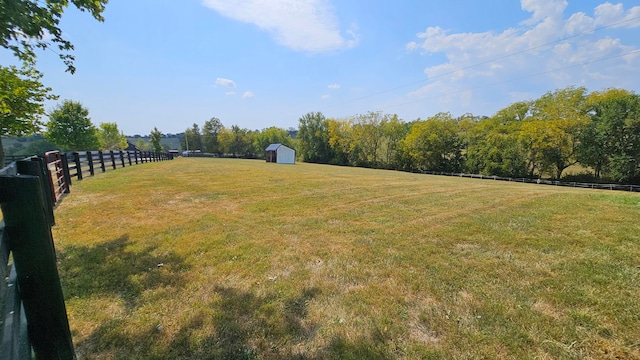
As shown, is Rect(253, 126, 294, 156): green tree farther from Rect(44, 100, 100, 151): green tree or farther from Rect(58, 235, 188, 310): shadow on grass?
Rect(58, 235, 188, 310): shadow on grass

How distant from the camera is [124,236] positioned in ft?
15.1

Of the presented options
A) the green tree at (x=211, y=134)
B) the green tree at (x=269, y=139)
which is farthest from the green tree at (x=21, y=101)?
the green tree at (x=211, y=134)

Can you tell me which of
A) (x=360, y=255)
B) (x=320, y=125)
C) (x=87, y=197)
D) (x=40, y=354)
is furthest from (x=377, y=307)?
(x=320, y=125)

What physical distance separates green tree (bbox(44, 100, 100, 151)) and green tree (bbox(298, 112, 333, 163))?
38833 millimetres

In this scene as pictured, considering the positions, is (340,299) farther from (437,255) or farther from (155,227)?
(155,227)

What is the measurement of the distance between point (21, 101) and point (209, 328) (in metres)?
19.0

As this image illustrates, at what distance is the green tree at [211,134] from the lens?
Answer: 79.6m

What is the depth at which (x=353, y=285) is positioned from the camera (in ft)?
10.3

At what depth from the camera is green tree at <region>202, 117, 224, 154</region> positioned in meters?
79.6

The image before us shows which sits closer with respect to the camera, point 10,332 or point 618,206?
point 10,332

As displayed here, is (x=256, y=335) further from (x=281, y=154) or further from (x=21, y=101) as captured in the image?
(x=281, y=154)

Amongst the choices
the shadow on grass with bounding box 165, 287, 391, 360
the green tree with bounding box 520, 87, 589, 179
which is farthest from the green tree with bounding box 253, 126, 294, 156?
the shadow on grass with bounding box 165, 287, 391, 360

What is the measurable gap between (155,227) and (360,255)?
153 inches

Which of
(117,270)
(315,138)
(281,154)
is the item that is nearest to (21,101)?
(117,270)
